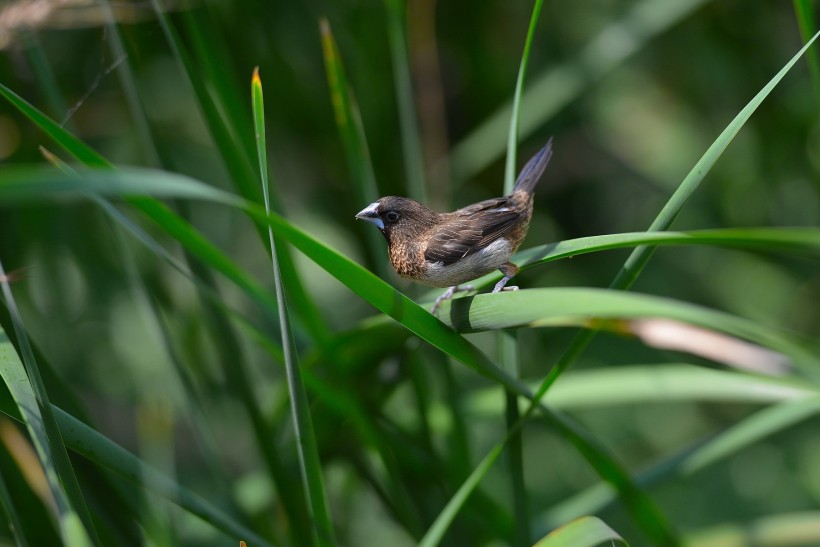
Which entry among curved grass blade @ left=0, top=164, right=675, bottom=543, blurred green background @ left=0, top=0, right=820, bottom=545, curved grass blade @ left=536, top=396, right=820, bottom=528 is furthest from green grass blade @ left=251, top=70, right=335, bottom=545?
blurred green background @ left=0, top=0, right=820, bottom=545

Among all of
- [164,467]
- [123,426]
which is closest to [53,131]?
[164,467]

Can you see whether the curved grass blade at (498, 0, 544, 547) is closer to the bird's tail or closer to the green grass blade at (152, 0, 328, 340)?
the bird's tail

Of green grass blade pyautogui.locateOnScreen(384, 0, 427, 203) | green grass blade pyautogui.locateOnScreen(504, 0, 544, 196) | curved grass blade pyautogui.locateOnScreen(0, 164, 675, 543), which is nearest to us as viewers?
curved grass blade pyautogui.locateOnScreen(0, 164, 675, 543)

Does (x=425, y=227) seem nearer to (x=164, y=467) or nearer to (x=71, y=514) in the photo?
(x=71, y=514)

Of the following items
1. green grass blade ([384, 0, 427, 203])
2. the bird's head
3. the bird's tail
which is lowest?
the bird's head

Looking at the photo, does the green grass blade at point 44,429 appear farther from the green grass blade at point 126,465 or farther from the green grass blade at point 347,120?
the green grass blade at point 347,120

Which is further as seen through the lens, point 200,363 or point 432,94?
point 432,94
